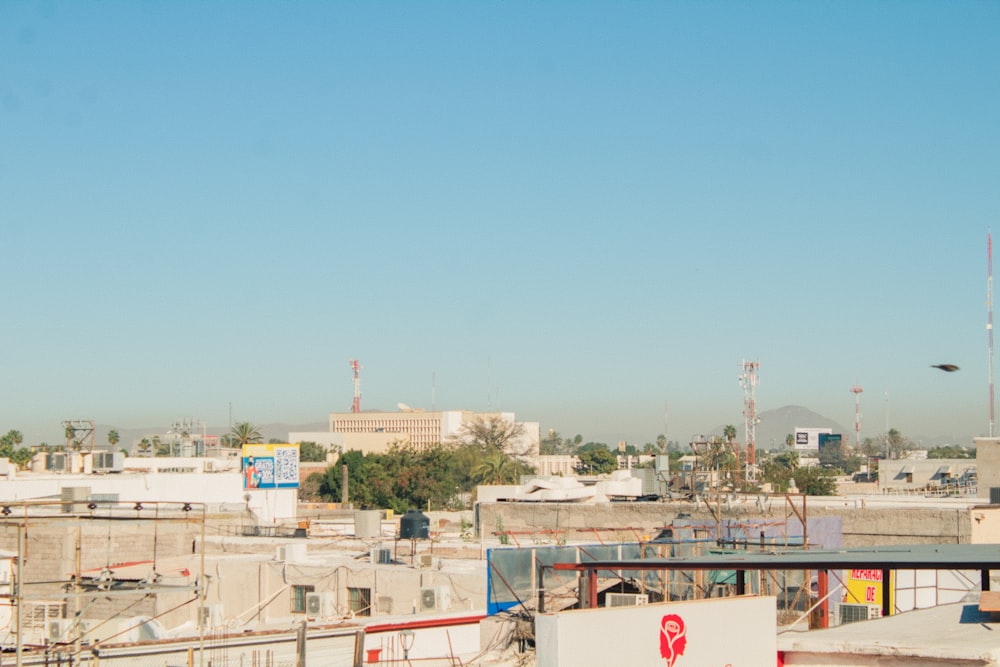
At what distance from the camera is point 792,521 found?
36656 mm

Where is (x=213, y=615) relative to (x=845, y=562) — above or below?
below

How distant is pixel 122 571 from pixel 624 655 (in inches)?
783

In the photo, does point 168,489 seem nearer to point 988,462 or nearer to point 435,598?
point 435,598

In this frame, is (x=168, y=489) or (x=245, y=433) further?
(x=245, y=433)

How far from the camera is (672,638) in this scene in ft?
48.4

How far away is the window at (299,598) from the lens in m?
30.5

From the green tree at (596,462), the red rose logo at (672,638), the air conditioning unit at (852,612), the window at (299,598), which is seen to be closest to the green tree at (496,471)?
the green tree at (596,462)

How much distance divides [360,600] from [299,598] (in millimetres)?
1909

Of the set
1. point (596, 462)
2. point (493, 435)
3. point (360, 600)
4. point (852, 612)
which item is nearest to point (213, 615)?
point (360, 600)

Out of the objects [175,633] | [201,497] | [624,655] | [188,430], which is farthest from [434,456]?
[624,655]

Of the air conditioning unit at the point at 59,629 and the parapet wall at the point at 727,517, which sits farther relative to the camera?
the parapet wall at the point at 727,517

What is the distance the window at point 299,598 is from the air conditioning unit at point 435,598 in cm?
413

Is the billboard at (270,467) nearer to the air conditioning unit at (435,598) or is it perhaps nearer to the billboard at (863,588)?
the air conditioning unit at (435,598)

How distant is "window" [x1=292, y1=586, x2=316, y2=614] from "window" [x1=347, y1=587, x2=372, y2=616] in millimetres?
1308
